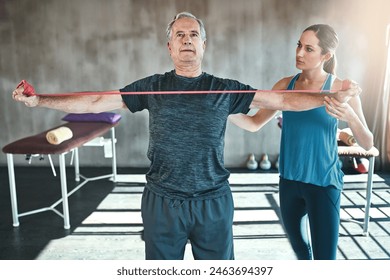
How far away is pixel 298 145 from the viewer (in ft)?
3.82

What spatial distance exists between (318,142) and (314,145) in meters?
0.01

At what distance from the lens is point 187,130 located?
3.16ft

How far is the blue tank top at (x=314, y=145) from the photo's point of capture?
3.68 feet

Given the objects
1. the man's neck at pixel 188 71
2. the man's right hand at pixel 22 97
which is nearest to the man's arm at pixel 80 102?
the man's right hand at pixel 22 97

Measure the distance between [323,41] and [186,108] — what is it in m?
0.46

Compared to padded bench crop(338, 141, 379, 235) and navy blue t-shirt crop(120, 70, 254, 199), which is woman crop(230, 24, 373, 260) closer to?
A: navy blue t-shirt crop(120, 70, 254, 199)

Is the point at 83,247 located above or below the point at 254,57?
below

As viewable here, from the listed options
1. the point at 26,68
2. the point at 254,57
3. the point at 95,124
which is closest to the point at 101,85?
the point at 95,124

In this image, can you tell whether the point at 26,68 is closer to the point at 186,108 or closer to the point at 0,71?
the point at 0,71

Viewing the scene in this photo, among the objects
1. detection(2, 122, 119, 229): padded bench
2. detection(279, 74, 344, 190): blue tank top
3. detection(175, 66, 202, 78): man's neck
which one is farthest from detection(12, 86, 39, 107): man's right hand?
detection(2, 122, 119, 229): padded bench

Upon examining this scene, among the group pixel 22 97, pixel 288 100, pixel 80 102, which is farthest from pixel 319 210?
pixel 22 97

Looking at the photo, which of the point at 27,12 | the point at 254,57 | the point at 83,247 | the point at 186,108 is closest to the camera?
the point at 186,108

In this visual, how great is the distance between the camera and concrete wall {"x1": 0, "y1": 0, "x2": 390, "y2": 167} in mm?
2238

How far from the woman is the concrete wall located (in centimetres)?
85
